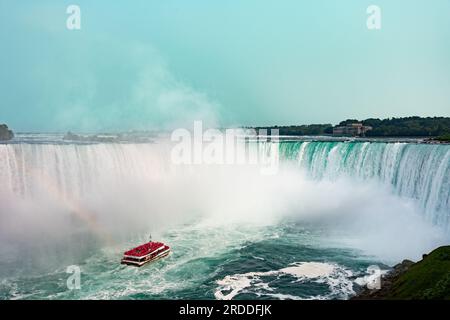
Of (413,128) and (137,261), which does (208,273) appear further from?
(413,128)

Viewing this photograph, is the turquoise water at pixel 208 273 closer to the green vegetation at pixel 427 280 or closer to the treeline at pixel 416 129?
the green vegetation at pixel 427 280

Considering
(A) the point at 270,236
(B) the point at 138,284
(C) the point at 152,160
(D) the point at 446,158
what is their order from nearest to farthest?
(B) the point at 138,284, (D) the point at 446,158, (A) the point at 270,236, (C) the point at 152,160

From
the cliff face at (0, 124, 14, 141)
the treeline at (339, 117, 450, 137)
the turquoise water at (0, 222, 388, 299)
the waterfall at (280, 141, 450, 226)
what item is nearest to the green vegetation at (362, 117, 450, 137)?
the treeline at (339, 117, 450, 137)

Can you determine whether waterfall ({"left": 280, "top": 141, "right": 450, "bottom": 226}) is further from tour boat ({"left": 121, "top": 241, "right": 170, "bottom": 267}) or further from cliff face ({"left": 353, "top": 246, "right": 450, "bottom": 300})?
tour boat ({"left": 121, "top": 241, "right": 170, "bottom": 267})

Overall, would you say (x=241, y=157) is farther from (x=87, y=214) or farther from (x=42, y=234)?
(x=42, y=234)

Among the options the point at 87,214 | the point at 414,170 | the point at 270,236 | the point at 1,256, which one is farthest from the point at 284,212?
the point at 1,256

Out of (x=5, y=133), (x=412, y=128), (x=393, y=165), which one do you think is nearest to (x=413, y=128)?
(x=412, y=128)
